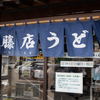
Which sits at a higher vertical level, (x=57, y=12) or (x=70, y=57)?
(x=57, y=12)

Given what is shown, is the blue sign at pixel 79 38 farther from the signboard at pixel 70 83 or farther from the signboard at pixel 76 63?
the signboard at pixel 70 83

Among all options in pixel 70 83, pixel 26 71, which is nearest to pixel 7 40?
pixel 26 71

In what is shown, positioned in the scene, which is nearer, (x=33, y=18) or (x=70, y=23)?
(x=70, y=23)

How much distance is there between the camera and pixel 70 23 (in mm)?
4820

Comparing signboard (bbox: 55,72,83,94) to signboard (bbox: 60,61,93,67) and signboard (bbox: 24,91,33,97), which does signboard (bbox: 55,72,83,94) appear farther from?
signboard (bbox: 24,91,33,97)

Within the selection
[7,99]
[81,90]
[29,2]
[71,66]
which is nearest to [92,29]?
[71,66]

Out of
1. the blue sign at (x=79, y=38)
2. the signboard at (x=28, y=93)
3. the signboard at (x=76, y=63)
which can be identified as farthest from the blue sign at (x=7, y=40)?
the blue sign at (x=79, y=38)

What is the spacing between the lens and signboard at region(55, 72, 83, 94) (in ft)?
16.1

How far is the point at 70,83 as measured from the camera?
4930mm

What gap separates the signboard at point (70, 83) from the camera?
16.1 ft

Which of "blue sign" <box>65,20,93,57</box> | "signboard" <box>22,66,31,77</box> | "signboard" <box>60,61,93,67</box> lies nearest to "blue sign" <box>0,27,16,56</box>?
"signboard" <box>22,66,31,77</box>

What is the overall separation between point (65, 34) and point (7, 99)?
11.5 feet

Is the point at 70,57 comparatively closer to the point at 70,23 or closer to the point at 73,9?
the point at 70,23

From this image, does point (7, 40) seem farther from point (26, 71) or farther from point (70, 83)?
point (70, 83)
